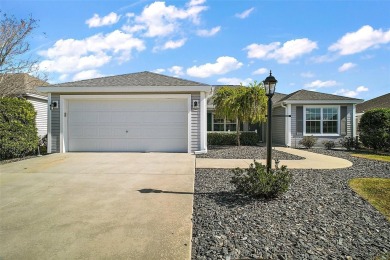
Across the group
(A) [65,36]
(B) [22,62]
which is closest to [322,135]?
(A) [65,36]

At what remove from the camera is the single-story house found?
430 inches

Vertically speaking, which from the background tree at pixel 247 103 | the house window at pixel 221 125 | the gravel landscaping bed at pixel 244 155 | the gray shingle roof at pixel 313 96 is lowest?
the gravel landscaping bed at pixel 244 155

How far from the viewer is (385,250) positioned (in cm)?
297

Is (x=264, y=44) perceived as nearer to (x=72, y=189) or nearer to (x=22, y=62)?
(x=72, y=189)

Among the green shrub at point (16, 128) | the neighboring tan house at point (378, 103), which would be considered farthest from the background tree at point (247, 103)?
the neighboring tan house at point (378, 103)

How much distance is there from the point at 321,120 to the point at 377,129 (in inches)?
113

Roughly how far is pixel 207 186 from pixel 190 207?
1.41 meters

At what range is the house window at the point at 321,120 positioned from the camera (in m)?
15.0

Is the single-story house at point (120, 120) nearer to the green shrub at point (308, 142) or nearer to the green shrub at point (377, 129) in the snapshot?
the green shrub at point (308, 142)

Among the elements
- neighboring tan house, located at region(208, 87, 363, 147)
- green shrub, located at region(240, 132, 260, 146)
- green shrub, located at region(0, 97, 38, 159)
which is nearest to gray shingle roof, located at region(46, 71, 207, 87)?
green shrub, located at region(0, 97, 38, 159)

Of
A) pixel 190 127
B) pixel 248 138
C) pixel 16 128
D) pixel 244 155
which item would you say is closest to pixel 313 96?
pixel 248 138

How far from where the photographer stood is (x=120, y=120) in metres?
11.0

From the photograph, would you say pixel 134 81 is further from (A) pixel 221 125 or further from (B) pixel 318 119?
(B) pixel 318 119

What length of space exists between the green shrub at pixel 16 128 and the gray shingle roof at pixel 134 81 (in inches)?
80.2
